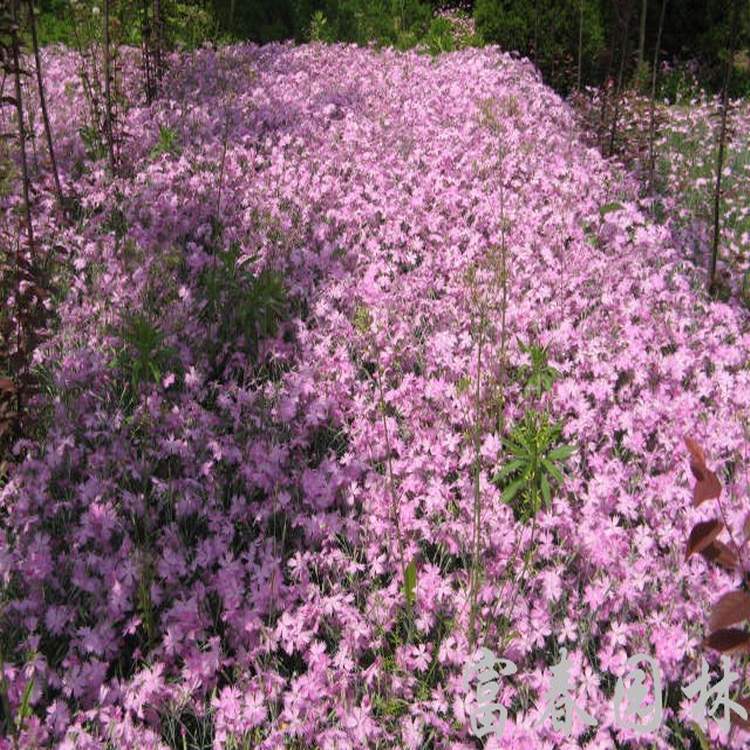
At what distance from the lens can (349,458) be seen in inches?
137

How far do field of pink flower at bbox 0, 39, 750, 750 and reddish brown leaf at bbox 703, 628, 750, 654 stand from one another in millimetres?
915

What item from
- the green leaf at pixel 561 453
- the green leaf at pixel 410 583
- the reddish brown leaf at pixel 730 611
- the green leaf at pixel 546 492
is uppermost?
the reddish brown leaf at pixel 730 611

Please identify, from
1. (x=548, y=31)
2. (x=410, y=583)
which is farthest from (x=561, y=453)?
(x=548, y=31)

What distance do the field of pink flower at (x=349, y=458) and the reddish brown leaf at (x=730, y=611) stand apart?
3.51ft

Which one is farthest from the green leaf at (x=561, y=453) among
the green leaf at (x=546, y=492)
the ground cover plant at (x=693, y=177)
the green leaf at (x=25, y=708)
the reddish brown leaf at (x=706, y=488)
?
the ground cover plant at (x=693, y=177)

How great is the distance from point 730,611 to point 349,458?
222cm

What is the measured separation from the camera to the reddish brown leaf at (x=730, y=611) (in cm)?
140

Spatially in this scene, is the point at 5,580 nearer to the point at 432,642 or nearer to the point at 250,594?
the point at 250,594

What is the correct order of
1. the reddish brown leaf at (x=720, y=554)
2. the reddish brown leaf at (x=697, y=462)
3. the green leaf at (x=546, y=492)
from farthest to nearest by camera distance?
the green leaf at (x=546, y=492)
the reddish brown leaf at (x=720, y=554)
the reddish brown leaf at (x=697, y=462)

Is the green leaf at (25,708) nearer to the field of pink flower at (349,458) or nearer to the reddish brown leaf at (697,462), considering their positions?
the field of pink flower at (349,458)

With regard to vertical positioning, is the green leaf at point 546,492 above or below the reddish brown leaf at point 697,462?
below

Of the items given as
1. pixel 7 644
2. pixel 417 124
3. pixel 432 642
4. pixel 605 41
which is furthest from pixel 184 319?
pixel 605 41

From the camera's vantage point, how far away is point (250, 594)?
9.36ft

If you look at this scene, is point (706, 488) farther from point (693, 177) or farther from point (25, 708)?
point (693, 177)
